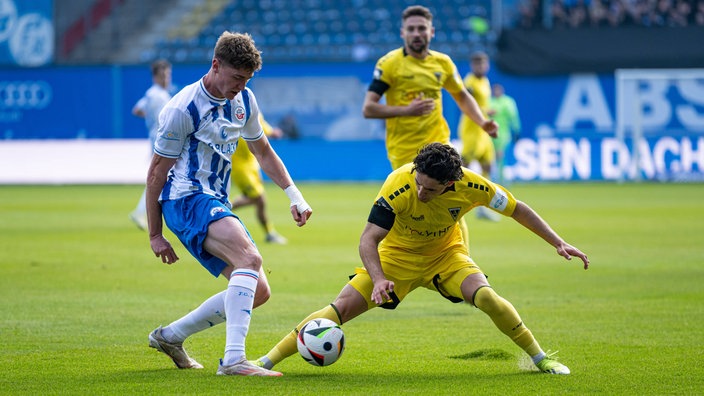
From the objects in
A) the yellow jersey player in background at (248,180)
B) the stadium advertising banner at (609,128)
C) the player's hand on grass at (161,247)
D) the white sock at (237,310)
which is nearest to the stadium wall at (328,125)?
the stadium advertising banner at (609,128)

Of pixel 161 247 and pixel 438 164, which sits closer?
pixel 438 164

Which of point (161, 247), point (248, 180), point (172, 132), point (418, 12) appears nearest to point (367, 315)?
point (418, 12)

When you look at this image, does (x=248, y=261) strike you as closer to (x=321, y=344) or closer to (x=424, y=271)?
(x=321, y=344)

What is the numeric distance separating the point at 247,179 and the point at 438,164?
29.9ft

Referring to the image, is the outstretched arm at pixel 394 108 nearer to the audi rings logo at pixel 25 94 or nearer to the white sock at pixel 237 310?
the white sock at pixel 237 310

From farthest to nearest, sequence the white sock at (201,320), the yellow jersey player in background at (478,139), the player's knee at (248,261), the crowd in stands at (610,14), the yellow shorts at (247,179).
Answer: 1. the crowd in stands at (610,14)
2. the yellow jersey player in background at (478,139)
3. the yellow shorts at (247,179)
4. the white sock at (201,320)
5. the player's knee at (248,261)

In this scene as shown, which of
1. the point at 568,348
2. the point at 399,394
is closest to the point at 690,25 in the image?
the point at 568,348

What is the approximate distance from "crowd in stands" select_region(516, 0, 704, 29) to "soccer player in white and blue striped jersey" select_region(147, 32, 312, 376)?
24.8 m

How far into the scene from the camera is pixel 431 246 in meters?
7.32

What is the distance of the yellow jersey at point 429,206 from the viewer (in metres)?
6.99

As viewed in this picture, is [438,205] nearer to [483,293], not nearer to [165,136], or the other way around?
[483,293]

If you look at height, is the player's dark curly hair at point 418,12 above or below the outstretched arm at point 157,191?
above

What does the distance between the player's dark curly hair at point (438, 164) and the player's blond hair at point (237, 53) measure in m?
1.12

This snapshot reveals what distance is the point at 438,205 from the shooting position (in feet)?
23.4
